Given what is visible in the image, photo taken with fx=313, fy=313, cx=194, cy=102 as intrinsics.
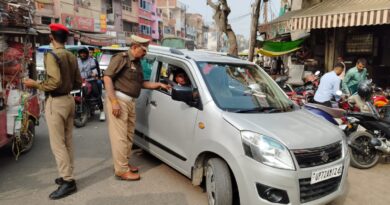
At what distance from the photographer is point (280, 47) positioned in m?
12.2

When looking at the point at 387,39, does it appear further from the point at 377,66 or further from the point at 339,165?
the point at 339,165

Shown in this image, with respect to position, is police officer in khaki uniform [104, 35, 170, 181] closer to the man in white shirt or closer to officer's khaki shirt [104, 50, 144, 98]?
officer's khaki shirt [104, 50, 144, 98]

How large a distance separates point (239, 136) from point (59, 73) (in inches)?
84.4

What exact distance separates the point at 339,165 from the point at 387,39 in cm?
825

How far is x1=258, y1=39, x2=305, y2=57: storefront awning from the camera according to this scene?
11938 millimetres

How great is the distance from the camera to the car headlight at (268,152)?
2.81m

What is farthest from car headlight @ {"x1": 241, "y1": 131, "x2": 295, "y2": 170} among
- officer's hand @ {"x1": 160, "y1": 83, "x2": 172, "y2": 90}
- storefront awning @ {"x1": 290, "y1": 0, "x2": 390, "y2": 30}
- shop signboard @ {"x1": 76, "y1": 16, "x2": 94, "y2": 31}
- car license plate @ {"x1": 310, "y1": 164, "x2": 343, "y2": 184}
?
shop signboard @ {"x1": 76, "y1": 16, "x2": 94, "y2": 31}

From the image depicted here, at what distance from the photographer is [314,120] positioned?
11.6 feet

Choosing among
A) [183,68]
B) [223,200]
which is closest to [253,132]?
[223,200]

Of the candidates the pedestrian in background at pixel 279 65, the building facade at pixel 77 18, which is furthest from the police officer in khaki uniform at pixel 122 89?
the building facade at pixel 77 18

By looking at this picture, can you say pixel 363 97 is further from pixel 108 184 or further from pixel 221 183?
pixel 108 184

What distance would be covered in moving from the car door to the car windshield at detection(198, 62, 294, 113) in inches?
10.7

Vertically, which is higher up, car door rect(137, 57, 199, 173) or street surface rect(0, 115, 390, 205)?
car door rect(137, 57, 199, 173)

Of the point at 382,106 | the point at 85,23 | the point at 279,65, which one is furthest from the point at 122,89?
the point at 85,23
